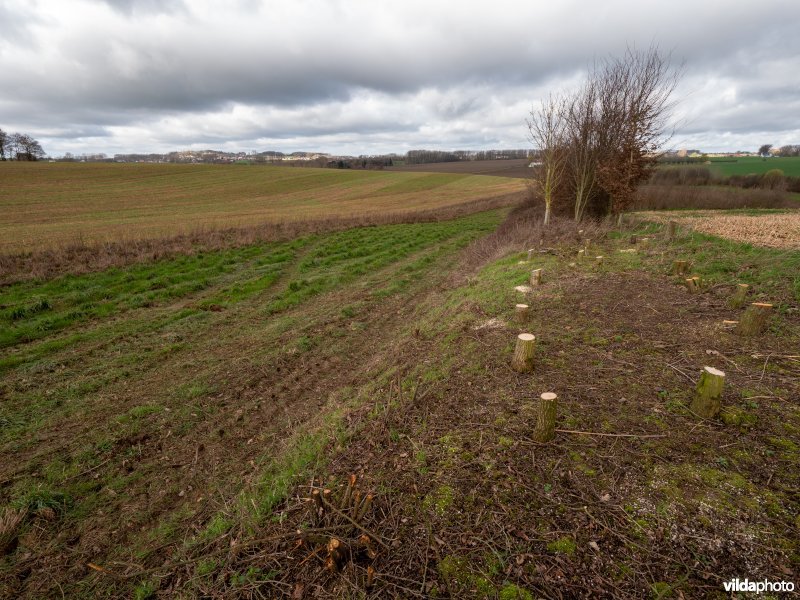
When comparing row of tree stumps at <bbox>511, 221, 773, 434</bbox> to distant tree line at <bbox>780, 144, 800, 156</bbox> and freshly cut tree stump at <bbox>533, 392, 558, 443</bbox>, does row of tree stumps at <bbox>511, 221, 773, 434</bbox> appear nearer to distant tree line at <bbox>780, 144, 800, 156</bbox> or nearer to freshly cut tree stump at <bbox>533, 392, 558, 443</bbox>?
freshly cut tree stump at <bbox>533, 392, 558, 443</bbox>

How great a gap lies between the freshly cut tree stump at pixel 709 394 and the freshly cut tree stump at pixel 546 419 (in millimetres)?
1631

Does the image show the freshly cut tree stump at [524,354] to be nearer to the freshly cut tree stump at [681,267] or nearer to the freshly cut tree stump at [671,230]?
the freshly cut tree stump at [681,267]

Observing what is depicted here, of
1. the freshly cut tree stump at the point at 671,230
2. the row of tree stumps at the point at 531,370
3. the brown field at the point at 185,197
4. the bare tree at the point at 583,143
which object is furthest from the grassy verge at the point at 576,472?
the brown field at the point at 185,197

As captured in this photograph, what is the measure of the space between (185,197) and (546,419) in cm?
4571

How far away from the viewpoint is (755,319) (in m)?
5.40

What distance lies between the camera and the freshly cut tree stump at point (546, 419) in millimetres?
3645

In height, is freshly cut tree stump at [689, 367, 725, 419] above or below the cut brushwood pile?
above

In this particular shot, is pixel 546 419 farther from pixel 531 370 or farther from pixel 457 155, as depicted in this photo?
pixel 457 155

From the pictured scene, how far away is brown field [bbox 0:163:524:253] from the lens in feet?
74.8

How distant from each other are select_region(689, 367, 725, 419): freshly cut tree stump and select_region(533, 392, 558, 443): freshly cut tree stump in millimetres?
1631

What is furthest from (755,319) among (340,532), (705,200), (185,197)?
(185,197)

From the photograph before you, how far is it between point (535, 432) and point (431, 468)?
45.5 inches

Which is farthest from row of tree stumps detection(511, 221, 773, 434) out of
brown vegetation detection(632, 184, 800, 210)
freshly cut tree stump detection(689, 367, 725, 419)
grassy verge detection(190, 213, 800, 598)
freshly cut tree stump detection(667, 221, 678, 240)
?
brown vegetation detection(632, 184, 800, 210)

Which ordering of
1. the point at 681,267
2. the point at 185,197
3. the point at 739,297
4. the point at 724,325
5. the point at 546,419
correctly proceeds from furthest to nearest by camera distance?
1. the point at 185,197
2. the point at 681,267
3. the point at 739,297
4. the point at 724,325
5. the point at 546,419
